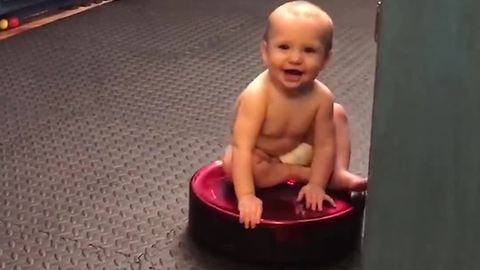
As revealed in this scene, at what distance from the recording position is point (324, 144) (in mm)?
1205

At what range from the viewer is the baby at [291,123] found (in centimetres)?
114

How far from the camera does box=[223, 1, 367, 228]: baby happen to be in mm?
1144

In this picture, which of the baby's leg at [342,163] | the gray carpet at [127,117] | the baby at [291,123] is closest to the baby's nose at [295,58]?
the baby at [291,123]

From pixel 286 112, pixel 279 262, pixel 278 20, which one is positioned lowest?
pixel 279 262

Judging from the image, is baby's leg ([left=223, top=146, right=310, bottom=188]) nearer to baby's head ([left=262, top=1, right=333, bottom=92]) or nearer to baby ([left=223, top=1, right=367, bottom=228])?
baby ([left=223, top=1, right=367, bottom=228])

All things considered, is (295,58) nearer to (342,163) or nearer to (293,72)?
(293,72)

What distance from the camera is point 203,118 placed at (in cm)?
170

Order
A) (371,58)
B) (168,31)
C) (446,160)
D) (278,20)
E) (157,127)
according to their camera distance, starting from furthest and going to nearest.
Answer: (168,31)
(371,58)
(157,127)
(278,20)
(446,160)

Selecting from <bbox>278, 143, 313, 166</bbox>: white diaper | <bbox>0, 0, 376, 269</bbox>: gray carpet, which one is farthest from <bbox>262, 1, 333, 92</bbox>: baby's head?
<bbox>0, 0, 376, 269</bbox>: gray carpet

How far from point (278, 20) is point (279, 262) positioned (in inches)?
11.9

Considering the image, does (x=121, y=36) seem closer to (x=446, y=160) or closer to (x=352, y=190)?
(x=352, y=190)

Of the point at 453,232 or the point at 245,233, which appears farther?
the point at 245,233

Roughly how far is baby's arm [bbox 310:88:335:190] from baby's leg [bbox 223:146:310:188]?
0.08ft

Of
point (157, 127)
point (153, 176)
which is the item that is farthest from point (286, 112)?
point (157, 127)
